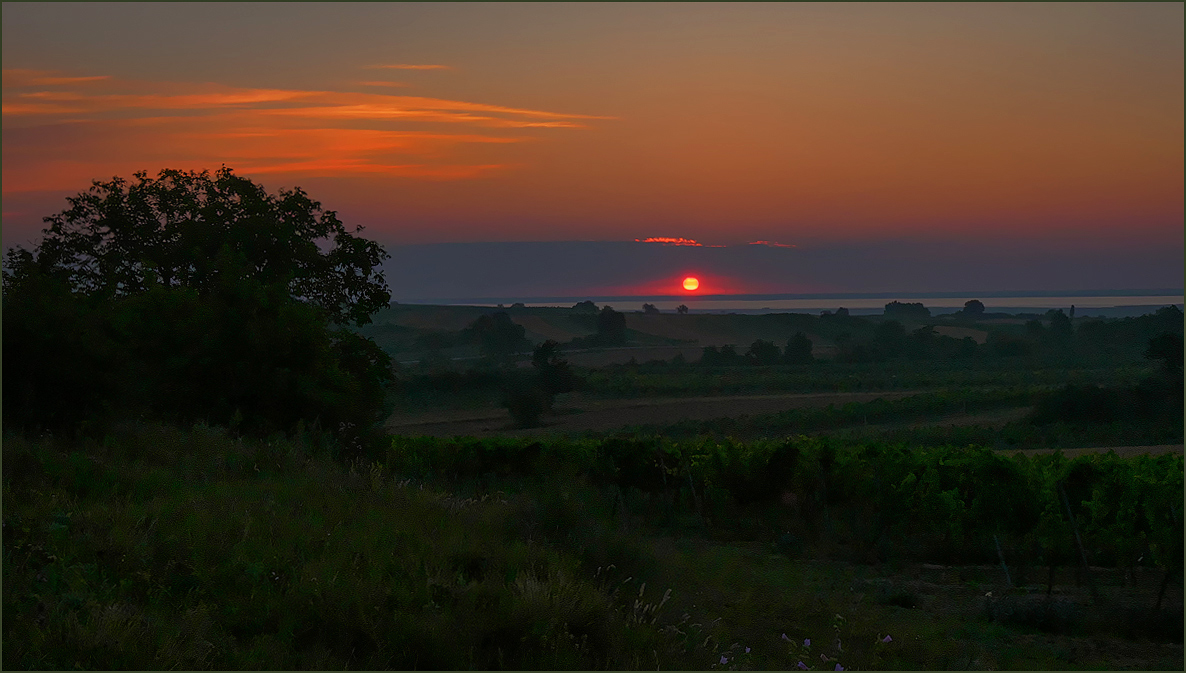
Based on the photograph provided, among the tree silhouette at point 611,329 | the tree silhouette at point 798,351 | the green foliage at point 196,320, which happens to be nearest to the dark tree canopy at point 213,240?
the green foliage at point 196,320

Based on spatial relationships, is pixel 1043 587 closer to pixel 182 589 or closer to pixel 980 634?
pixel 980 634

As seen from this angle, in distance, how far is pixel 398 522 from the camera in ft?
33.7

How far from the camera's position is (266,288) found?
64.1 feet

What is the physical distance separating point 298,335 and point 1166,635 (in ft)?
51.9

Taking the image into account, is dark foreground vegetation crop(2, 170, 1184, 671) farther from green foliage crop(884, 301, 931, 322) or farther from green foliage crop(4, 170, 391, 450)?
green foliage crop(884, 301, 931, 322)

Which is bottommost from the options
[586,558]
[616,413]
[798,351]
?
[616,413]

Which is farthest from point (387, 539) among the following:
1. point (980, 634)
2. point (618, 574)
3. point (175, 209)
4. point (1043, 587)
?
point (175, 209)

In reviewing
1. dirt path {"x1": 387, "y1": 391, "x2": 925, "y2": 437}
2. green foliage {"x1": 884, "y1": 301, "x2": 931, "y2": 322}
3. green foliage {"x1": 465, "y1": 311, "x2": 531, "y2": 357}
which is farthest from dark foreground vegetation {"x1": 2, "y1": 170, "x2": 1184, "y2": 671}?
green foliage {"x1": 884, "y1": 301, "x2": 931, "y2": 322}

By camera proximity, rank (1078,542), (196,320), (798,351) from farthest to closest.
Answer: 1. (798,351)
2. (196,320)
3. (1078,542)

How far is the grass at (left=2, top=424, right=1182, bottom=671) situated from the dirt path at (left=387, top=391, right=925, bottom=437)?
42158 millimetres

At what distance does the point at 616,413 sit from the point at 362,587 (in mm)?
54567

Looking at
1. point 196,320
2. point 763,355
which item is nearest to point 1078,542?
point 196,320

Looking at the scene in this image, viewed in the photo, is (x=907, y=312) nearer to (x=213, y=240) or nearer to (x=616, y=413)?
(x=616, y=413)

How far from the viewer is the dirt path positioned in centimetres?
5722
